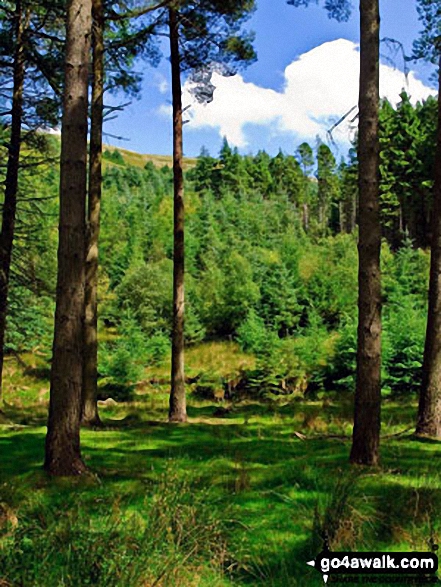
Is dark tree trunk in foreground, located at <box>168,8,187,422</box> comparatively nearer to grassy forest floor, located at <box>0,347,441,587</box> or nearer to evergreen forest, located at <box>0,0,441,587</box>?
evergreen forest, located at <box>0,0,441,587</box>

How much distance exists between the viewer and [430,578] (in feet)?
9.66

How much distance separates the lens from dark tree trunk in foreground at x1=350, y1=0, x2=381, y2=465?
546 centimetres

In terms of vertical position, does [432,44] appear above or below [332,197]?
below

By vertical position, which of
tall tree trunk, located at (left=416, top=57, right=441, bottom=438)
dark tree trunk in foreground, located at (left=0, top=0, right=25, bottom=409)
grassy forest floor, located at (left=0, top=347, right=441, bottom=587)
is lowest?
grassy forest floor, located at (left=0, top=347, right=441, bottom=587)

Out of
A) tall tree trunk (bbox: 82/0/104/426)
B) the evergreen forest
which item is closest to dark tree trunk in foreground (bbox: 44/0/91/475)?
the evergreen forest

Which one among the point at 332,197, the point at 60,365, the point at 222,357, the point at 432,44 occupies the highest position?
the point at 332,197

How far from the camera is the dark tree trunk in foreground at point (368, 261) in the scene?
5.46 m

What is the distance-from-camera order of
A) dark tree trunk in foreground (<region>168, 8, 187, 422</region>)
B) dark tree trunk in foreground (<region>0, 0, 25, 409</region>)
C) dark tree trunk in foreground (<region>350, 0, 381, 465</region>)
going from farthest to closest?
dark tree trunk in foreground (<region>0, 0, 25, 409</region>) → dark tree trunk in foreground (<region>168, 8, 187, 422</region>) → dark tree trunk in foreground (<region>350, 0, 381, 465</region>)

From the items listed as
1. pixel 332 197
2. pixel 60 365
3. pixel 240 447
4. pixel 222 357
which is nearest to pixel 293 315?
pixel 222 357

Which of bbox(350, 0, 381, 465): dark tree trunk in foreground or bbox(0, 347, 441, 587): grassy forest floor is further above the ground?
bbox(350, 0, 381, 465): dark tree trunk in foreground

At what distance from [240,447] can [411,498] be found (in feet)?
10.7

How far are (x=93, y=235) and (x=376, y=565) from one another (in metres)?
7.88

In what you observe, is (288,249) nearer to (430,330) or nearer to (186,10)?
(186,10)

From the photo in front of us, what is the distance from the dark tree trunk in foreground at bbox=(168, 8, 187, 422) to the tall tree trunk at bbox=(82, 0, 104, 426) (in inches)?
70.0
